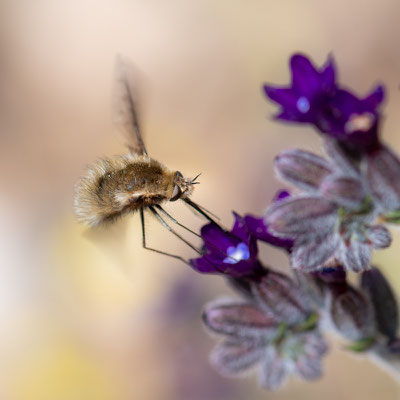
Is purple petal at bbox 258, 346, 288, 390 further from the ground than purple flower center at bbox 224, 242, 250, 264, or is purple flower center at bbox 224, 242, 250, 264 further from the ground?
purple flower center at bbox 224, 242, 250, 264

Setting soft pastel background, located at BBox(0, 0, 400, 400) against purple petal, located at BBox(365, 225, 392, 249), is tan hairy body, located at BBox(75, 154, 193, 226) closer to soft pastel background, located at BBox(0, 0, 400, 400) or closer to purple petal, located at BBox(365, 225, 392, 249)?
purple petal, located at BBox(365, 225, 392, 249)

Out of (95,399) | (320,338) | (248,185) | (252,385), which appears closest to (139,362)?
(95,399)

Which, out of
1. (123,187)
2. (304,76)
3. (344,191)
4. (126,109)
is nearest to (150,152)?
(126,109)

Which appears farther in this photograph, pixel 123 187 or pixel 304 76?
pixel 123 187

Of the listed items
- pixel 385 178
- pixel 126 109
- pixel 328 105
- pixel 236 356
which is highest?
pixel 126 109

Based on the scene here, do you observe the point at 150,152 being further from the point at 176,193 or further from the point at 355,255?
the point at 355,255

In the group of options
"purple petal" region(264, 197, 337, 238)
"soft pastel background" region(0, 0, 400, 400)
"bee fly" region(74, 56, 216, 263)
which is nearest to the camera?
"purple petal" region(264, 197, 337, 238)

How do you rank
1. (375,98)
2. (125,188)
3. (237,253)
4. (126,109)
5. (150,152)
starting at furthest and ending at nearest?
(150,152) < (126,109) < (237,253) < (125,188) < (375,98)

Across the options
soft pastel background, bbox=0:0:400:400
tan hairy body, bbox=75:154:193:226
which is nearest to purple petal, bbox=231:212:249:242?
tan hairy body, bbox=75:154:193:226
